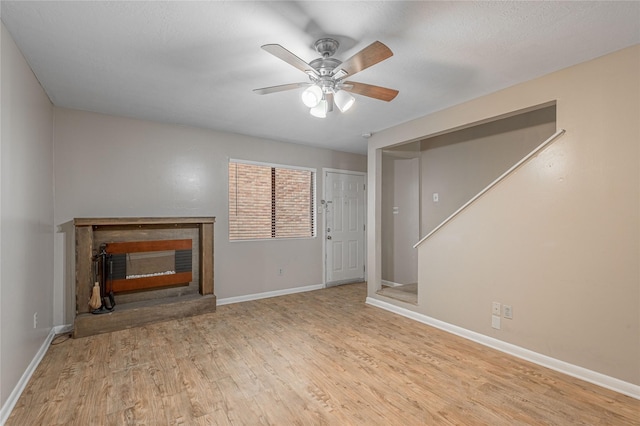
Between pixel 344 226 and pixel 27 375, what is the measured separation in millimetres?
4525

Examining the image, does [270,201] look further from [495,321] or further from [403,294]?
[495,321]

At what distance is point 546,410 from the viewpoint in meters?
2.03

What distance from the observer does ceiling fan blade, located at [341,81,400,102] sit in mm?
2320

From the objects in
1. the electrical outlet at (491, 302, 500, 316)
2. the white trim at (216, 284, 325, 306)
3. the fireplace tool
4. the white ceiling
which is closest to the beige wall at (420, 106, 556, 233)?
Result: the white ceiling

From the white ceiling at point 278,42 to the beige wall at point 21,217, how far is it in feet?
0.92

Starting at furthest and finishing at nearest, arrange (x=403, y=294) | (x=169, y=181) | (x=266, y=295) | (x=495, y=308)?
(x=266, y=295)
(x=403, y=294)
(x=169, y=181)
(x=495, y=308)

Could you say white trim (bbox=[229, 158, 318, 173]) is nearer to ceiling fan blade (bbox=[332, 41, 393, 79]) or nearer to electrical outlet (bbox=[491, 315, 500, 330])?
ceiling fan blade (bbox=[332, 41, 393, 79])

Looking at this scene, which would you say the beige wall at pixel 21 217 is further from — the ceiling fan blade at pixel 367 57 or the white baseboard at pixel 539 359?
the white baseboard at pixel 539 359

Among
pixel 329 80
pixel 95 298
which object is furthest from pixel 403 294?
pixel 95 298

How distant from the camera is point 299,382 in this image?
2.38m

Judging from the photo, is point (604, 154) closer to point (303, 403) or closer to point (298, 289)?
point (303, 403)

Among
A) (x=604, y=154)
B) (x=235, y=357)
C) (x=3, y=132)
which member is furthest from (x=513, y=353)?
(x=3, y=132)

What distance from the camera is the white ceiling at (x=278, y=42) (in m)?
1.87

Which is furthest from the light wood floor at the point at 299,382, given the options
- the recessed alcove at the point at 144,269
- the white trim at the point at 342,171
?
the white trim at the point at 342,171
